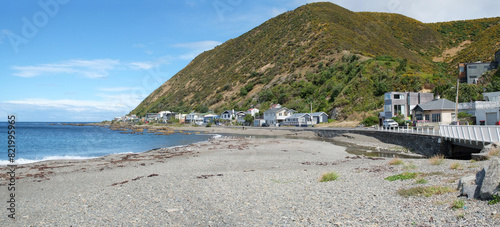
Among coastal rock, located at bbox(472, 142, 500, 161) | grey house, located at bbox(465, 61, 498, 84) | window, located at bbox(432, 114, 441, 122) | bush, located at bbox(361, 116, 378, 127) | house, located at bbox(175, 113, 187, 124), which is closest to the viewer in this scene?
coastal rock, located at bbox(472, 142, 500, 161)

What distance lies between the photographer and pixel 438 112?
44.5 m

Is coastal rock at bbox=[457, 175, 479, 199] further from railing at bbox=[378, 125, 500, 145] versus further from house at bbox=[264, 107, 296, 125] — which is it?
house at bbox=[264, 107, 296, 125]

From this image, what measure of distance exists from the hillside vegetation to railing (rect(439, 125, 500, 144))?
39.0 m

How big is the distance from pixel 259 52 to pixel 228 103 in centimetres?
3257

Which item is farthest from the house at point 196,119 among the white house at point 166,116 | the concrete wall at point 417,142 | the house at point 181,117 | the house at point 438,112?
the concrete wall at point 417,142

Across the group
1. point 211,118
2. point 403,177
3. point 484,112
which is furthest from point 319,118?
point 403,177

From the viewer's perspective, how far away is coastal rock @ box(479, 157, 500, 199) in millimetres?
7618

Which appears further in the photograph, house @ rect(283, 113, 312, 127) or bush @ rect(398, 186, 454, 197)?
house @ rect(283, 113, 312, 127)

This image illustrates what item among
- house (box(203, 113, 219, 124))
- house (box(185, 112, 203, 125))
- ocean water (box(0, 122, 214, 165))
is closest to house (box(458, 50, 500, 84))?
ocean water (box(0, 122, 214, 165))

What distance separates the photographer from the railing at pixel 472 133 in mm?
19203

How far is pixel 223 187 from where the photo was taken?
1316cm

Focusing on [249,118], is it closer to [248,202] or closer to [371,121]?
[371,121]

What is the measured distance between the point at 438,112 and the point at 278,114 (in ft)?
138

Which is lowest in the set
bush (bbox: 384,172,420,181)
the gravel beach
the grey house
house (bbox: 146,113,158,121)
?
the gravel beach
